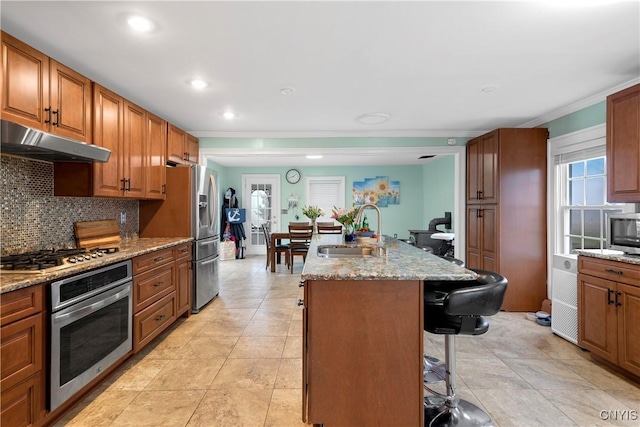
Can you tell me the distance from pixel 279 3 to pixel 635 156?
105 inches

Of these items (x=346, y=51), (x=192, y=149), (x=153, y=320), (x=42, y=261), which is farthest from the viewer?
(x=192, y=149)

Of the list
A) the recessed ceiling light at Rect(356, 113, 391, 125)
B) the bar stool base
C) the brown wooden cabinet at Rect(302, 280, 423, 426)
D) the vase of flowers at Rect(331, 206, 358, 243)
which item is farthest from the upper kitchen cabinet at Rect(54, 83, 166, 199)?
the bar stool base

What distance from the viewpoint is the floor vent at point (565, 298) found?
110 inches

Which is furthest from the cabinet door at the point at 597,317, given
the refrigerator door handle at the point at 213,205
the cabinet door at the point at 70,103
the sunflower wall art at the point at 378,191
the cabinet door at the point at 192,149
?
the sunflower wall art at the point at 378,191

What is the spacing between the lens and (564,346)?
2768mm

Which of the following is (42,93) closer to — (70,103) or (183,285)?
(70,103)

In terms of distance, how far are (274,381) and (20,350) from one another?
1426 mm

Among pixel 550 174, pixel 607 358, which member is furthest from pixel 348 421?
pixel 550 174

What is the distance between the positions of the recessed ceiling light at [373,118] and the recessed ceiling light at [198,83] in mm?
1771

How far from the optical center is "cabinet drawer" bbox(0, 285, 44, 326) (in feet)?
4.74

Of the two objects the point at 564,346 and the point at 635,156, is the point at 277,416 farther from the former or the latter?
the point at 635,156

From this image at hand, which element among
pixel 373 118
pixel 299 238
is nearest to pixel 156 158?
pixel 373 118

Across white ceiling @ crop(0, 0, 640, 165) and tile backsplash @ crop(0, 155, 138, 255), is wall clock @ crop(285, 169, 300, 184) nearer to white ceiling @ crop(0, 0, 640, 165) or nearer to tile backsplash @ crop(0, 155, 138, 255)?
white ceiling @ crop(0, 0, 640, 165)

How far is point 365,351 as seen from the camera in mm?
1614
